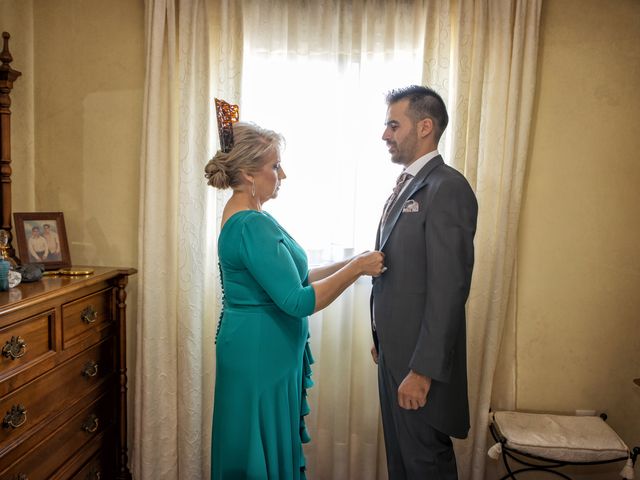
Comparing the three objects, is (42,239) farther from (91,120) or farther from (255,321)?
(255,321)

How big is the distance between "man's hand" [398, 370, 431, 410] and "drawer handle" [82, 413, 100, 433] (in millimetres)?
1362

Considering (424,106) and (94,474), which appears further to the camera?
(94,474)

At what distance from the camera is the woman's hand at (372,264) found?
1.75m

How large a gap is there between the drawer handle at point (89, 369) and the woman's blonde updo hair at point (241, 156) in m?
0.99

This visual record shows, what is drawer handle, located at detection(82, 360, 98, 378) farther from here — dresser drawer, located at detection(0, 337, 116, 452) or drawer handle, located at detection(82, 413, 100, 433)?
drawer handle, located at detection(82, 413, 100, 433)

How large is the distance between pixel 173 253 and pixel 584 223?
1.97 metres

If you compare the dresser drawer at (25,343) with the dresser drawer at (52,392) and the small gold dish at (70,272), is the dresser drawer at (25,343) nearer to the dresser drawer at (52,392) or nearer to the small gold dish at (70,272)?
the dresser drawer at (52,392)

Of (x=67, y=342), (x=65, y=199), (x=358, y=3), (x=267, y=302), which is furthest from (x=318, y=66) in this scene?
(x=67, y=342)

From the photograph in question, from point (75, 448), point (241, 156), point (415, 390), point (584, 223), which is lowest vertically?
point (75, 448)

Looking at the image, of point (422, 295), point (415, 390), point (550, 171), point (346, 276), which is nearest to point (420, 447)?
point (415, 390)

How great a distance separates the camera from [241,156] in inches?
69.5

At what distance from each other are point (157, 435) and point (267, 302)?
1189 mm

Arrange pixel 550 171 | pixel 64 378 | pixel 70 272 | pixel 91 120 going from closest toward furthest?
1. pixel 64 378
2. pixel 70 272
3. pixel 550 171
4. pixel 91 120

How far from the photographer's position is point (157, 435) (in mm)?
2477
